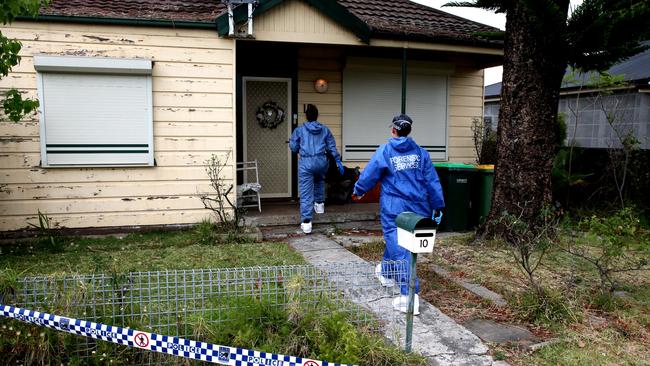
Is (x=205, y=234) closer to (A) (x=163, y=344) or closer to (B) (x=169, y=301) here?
(B) (x=169, y=301)

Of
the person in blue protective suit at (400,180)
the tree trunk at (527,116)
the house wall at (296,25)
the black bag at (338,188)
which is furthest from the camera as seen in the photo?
the black bag at (338,188)

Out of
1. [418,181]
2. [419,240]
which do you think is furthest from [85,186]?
[419,240]

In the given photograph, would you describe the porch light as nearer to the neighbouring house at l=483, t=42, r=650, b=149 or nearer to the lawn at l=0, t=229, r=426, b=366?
the neighbouring house at l=483, t=42, r=650, b=149

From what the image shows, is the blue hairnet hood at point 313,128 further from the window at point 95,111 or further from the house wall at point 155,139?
the window at point 95,111

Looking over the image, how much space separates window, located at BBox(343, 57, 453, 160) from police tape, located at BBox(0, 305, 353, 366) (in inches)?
291

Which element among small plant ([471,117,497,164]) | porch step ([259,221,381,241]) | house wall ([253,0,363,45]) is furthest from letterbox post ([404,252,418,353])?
small plant ([471,117,497,164])

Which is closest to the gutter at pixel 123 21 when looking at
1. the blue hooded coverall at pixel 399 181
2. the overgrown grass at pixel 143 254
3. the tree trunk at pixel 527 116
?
the overgrown grass at pixel 143 254

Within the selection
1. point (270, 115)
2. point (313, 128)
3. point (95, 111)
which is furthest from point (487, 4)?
point (95, 111)

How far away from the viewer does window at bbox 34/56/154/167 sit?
23.5 feet

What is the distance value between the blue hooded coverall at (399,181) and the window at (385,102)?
214 inches

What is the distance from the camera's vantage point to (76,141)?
7301 mm

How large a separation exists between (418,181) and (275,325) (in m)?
1.98

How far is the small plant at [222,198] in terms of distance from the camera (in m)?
7.59

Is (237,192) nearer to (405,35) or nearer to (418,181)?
(405,35)
